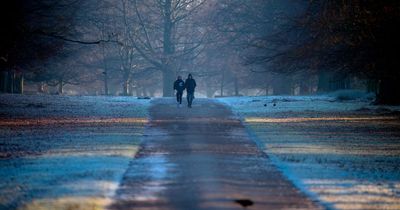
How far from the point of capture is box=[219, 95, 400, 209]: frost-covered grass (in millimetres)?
10857

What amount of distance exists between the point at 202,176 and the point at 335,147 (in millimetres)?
6678

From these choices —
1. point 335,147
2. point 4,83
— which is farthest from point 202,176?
point 4,83

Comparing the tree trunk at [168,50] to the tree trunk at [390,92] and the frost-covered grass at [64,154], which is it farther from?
the frost-covered grass at [64,154]

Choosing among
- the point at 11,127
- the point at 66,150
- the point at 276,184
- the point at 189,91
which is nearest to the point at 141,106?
the point at 189,91

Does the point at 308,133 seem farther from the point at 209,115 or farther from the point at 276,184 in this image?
the point at 276,184

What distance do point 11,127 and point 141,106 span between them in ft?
37.5

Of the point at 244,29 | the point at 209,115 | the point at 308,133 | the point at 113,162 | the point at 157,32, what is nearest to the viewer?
the point at 113,162

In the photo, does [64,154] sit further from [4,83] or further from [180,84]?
[4,83]

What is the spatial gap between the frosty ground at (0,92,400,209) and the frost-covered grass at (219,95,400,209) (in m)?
0.02

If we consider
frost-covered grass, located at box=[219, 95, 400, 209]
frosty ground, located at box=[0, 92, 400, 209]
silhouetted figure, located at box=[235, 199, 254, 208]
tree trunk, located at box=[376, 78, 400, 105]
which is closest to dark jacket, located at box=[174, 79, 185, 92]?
frosty ground, located at box=[0, 92, 400, 209]

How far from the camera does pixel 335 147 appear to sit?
678 inches

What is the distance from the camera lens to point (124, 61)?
64375mm

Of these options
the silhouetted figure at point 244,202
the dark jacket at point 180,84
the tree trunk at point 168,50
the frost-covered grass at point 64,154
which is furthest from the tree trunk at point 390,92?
the tree trunk at point 168,50

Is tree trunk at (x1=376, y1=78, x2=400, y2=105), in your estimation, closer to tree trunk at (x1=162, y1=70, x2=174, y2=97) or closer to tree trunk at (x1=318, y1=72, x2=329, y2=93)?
tree trunk at (x1=318, y1=72, x2=329, y2=93)
